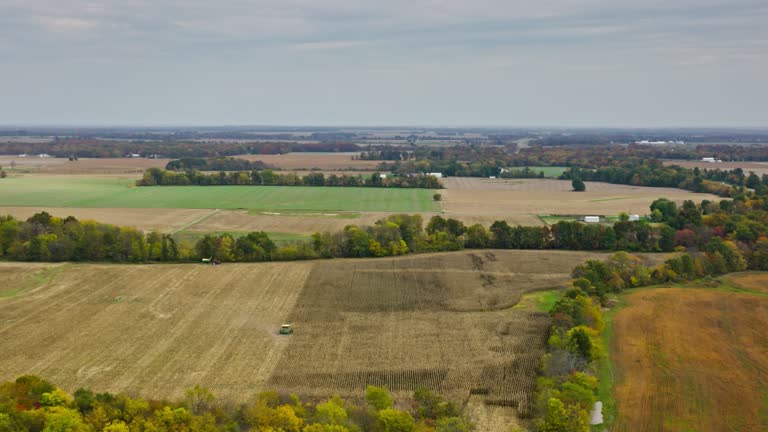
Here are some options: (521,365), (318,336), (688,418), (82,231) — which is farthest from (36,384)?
(82,231)

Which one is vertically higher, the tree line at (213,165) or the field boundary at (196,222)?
the tree line at (213,165)

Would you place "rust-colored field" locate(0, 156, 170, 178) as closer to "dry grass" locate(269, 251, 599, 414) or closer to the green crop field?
the green crop field

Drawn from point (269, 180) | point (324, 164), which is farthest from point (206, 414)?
point (324, 164)

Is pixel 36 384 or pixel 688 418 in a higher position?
pixel 36 384

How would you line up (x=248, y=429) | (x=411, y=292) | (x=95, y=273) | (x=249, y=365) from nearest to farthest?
1. (x=248, y=429)
2. (x=249, y=365)
3. (x=411, y=292)
4. (x=95, y=273)

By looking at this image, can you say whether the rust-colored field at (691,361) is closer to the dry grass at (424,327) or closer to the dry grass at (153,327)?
the dry grass at (424,327)

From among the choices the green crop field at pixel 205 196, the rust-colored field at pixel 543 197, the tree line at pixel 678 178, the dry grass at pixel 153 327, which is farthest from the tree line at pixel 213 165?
the dry grass at pixel 153 327

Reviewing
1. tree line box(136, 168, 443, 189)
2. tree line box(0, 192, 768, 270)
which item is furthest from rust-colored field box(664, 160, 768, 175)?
tree line box(0, 192, 768, 270)

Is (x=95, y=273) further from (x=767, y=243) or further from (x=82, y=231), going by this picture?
(x=767, y=243)
